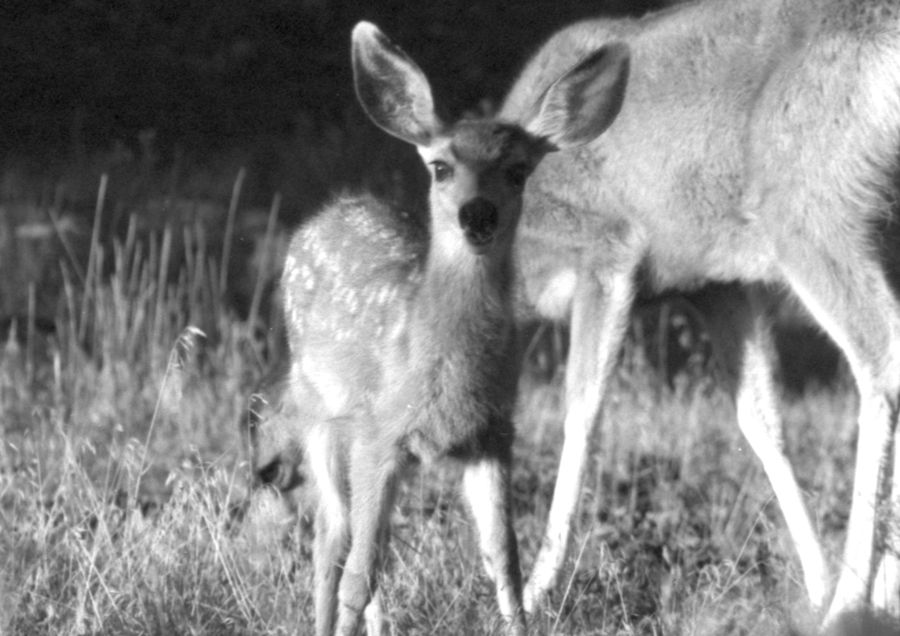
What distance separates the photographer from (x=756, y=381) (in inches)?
305

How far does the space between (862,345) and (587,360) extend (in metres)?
Answer: 1.06

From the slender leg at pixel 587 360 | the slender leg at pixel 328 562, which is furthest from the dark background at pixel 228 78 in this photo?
the slender leg at pixel 328 562

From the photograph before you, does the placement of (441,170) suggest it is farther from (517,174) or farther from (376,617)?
(376,617)

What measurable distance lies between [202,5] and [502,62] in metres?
2.27

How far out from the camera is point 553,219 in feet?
25.7

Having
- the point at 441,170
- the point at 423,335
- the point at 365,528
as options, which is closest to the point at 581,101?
the point at 441,170

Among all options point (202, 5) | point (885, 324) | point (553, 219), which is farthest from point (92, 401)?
point (202, 5)

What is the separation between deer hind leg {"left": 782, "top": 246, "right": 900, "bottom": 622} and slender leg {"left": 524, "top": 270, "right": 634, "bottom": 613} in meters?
0.67

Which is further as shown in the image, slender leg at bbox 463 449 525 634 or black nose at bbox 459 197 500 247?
slender leg at bbox 463 449 525 634

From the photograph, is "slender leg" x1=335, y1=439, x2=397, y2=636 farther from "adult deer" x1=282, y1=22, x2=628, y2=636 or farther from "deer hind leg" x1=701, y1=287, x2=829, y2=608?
"deer hind leg" x1=701, y1=287, x2=829, y2=608

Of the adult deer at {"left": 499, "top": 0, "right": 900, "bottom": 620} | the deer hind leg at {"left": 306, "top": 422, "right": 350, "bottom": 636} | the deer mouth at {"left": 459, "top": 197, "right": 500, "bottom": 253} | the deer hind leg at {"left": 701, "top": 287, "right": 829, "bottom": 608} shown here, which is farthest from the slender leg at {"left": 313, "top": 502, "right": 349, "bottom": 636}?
the deer hind leg at {"left": 701, "top": 287, "right": 829, "bottom": 608}

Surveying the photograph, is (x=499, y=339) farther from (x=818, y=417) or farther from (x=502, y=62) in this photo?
(x=502, y=62)

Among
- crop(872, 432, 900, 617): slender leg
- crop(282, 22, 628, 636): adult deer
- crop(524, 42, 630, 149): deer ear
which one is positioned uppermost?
crop(524, 42, 630, 149): deer ear

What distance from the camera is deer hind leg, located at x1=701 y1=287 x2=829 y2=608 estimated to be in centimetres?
733
